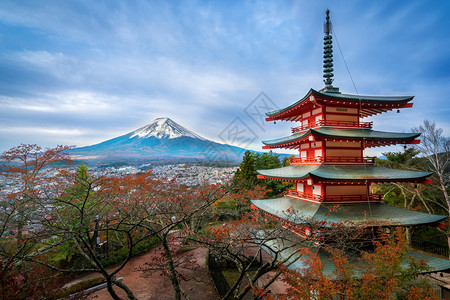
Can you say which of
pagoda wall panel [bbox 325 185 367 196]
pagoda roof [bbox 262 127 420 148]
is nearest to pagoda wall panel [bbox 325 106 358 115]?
pagoda roof [bbox 262 127 420 148]

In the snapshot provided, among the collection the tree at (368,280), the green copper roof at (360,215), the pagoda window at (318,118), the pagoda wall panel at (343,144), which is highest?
the pagoda window at (318,118)

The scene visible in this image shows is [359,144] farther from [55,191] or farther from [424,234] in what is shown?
[55,191]

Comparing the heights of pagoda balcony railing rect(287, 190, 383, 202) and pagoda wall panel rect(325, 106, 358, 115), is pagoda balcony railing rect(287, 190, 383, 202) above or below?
below

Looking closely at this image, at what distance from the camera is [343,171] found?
28.1ft

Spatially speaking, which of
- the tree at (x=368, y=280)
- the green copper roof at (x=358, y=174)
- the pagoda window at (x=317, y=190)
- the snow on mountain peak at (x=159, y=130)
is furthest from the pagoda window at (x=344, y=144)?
the snow on mountain peak at (x=159, y=130)

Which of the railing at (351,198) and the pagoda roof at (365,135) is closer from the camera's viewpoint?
the pagoda roof at (365,135)

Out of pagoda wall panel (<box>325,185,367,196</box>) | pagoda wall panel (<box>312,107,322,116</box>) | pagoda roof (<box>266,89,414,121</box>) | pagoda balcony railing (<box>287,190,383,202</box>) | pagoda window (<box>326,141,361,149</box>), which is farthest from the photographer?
pagoda wall panel (<box>312,107,322,116</box>)

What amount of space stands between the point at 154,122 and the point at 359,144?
42.1 m

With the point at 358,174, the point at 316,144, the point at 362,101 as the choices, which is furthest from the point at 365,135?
the point at 316,144

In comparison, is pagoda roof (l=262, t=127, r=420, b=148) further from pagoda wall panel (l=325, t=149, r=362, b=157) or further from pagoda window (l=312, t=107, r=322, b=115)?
pagoda window (l=312, t=107, r=322, b=115)

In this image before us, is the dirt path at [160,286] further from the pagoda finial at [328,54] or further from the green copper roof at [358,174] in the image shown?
the pagoda finial at [328,54]

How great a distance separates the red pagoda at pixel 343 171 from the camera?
7750 millimetres

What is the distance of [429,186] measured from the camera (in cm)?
1434

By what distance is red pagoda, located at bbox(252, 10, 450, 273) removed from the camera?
7.75 m
